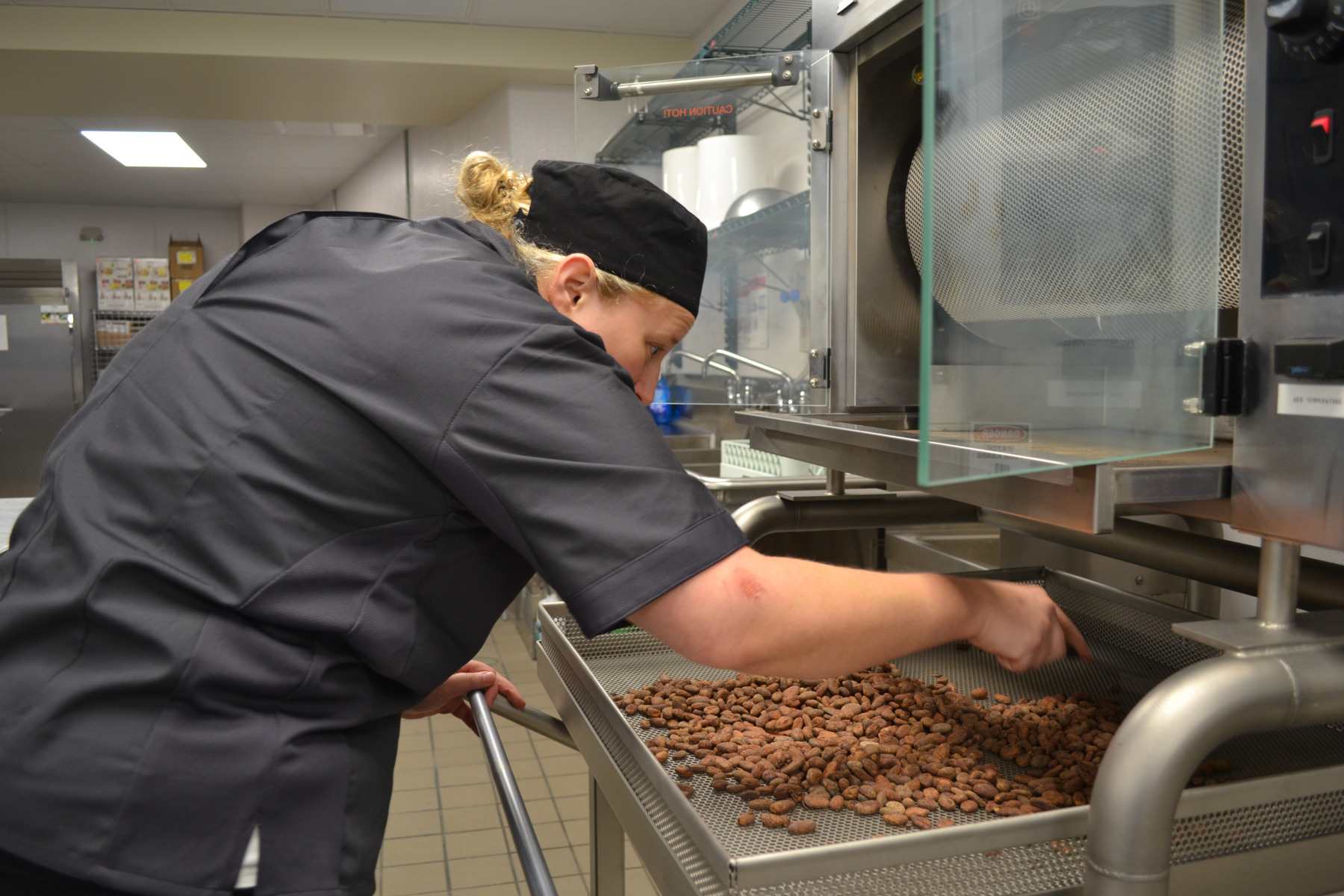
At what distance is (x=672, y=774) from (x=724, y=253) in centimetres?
196

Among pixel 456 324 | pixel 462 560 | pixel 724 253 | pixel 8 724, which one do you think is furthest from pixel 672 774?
pixel 724 253

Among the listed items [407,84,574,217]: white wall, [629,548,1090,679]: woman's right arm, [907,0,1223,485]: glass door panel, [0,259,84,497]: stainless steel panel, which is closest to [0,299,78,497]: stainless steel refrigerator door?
[0,259,84,497]: stainless steel panel

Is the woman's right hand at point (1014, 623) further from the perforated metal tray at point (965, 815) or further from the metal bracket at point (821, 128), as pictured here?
the metal bracket at point (821, 128)

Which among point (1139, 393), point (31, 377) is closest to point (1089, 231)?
point (1139, 393)

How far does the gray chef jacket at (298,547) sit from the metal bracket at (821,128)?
0.60m

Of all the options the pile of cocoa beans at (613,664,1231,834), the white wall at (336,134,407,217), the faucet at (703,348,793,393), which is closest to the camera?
the pile of cocoa beans at (613,664,1231,834)

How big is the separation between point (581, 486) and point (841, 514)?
616 millimetres

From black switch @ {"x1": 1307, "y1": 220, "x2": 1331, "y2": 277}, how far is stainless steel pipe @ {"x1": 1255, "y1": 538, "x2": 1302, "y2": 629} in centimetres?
17

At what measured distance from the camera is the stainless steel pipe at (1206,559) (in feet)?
2.60

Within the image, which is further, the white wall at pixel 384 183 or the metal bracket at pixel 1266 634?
the white wall at pixel 384 183

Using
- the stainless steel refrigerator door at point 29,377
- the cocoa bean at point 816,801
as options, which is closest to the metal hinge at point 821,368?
the cocoa bean at point 816,801

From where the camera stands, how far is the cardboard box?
28.5ft

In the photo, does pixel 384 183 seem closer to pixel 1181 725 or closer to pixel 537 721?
pixel 537 721

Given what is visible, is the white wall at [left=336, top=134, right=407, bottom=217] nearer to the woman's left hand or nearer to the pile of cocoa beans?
→ the woman's left hand
